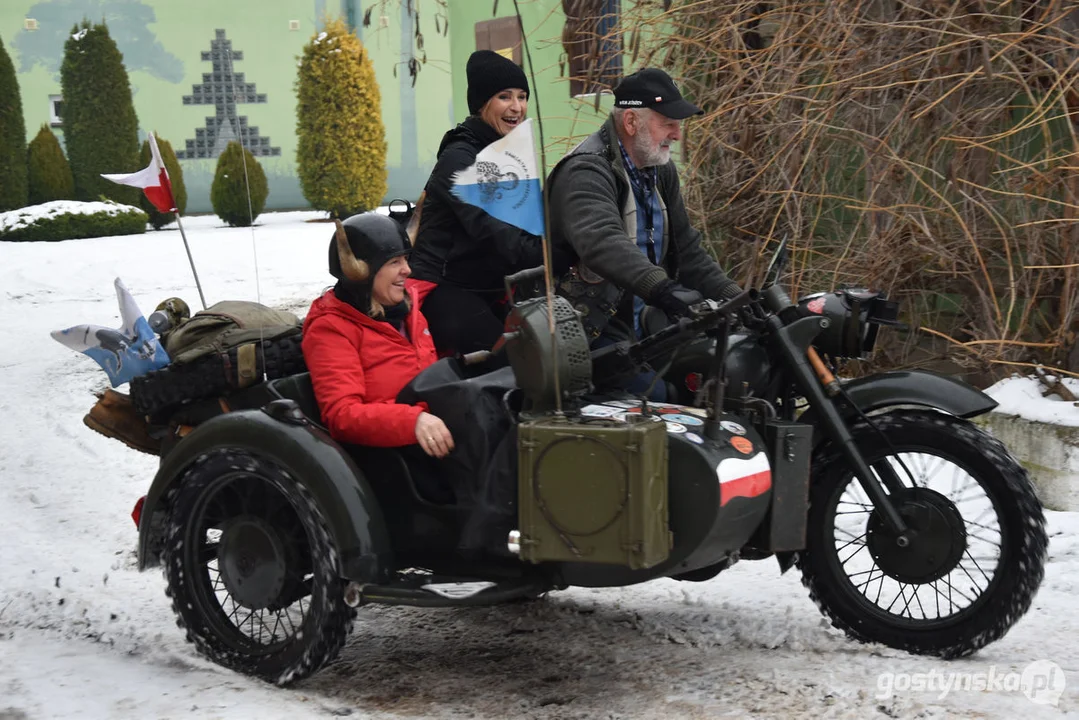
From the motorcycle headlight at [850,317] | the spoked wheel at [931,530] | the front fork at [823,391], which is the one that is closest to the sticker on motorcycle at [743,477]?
the front fork at [823,391]

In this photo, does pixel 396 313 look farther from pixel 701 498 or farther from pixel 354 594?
pixel 701 498

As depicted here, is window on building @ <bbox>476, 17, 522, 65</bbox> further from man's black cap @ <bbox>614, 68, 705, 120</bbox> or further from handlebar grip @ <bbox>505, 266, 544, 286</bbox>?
handlebar grip @ <bbox>505, 266, 544, 286</bbox>

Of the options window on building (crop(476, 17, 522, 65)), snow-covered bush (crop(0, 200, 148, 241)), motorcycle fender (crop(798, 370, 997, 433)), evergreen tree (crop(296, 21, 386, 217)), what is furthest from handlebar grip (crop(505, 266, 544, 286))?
snow-covered bush (crop(0, 200, 148, 241))

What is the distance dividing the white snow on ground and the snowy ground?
512 millimetres

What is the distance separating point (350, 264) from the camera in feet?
14.7

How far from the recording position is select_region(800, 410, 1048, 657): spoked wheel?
4.30m

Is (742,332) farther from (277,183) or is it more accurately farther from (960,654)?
(277,183)

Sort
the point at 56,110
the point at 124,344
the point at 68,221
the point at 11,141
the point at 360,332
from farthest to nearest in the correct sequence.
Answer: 1. the point at 56,110
2. the point at 11,141
3. the point at 68,221
4. the point at 124,344
5. the point at 360,332

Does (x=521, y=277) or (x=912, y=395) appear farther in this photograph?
(x=912, y=395)

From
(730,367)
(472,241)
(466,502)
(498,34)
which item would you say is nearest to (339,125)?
A: (498,34)

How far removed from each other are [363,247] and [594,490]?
1.25 m

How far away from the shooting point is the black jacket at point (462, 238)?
16.4 feet

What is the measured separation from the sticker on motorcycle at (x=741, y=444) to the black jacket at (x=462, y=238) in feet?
3.90

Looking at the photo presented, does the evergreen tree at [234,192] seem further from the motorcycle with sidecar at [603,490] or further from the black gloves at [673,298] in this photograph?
the black gloves at [673,298]
